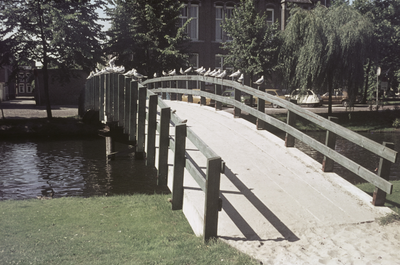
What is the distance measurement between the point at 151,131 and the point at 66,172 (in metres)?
9.64

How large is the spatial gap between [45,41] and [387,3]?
116 ft

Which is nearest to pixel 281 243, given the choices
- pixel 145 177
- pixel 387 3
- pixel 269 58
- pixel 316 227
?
pixel 316 227

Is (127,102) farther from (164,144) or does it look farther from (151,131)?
(164,144)

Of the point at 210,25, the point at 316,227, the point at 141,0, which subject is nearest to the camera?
the point at 316,227

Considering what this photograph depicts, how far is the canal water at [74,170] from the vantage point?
529 inches

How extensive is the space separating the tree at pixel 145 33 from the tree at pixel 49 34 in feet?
6.02

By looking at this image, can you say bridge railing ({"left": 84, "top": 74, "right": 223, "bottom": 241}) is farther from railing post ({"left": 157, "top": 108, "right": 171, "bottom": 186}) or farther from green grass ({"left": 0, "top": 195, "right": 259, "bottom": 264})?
green grass ({"left": 0, "top": 195, "right": 259, "bottom": 264})

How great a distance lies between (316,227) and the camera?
16.6 feet

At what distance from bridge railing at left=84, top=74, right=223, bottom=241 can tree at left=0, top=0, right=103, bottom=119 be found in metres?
14.3

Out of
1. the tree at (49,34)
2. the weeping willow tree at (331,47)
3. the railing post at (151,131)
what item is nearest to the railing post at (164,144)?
the railing post at (151,131)

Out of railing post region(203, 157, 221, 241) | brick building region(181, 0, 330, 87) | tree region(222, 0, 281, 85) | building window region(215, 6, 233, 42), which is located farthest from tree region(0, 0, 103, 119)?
railing post region(203, 157, 221, 241)

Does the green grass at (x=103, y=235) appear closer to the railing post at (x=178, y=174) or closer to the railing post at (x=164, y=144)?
the railing post at (x=178, y=174)

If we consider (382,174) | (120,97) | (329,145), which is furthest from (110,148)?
(382,174)

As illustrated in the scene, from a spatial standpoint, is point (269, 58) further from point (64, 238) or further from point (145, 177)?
point (64, 238)
